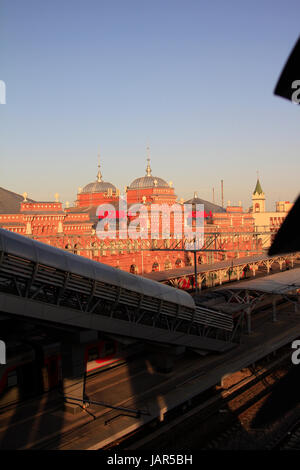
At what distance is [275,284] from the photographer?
106ft

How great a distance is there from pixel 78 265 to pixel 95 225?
137 feet

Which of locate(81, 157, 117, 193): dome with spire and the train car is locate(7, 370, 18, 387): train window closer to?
the train car

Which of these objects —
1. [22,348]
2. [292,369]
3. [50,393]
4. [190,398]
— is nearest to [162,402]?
[190,398]

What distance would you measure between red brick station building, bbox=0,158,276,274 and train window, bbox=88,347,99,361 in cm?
1820

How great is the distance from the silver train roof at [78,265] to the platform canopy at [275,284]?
9960 mm

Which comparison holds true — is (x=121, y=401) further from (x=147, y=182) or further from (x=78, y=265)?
(x=147, y=182)

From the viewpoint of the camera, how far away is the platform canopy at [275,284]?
96.5ft

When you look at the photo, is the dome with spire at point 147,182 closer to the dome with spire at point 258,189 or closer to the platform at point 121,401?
the dome with spire at point 258,189

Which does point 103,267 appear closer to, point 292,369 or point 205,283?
point 292,369

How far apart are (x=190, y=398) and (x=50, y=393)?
5.83m

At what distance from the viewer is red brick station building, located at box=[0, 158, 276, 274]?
A: 46.2 m

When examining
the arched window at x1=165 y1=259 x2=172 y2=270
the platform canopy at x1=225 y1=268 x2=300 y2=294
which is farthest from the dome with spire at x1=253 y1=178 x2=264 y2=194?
the platform canopy at x1=225 y1=268 x2=300 y2=294
